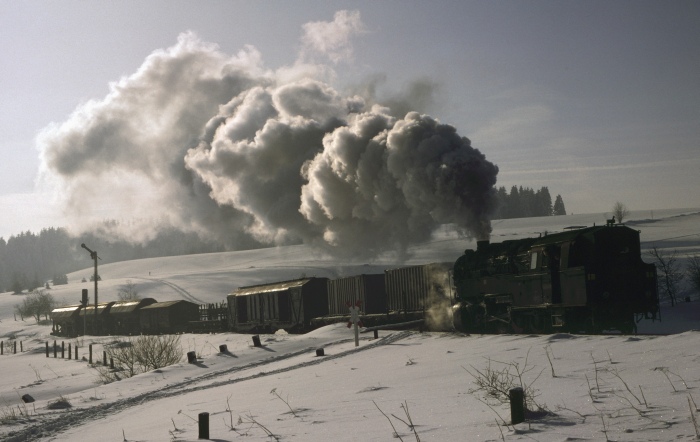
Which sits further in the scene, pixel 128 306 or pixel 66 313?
pixel 66 313

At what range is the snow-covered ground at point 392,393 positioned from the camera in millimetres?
7262

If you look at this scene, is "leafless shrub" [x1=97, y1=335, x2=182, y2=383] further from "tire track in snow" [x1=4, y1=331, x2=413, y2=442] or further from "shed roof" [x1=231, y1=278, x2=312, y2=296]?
"shed roof" [x1=231, y1=278, x2=312, y2=296]

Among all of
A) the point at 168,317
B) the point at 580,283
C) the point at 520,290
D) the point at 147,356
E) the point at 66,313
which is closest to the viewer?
the point at 580,283

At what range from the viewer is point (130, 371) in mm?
23281

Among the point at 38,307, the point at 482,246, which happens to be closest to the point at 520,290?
the point at 482,246

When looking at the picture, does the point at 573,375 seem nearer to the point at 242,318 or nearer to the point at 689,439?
the point at 689,439

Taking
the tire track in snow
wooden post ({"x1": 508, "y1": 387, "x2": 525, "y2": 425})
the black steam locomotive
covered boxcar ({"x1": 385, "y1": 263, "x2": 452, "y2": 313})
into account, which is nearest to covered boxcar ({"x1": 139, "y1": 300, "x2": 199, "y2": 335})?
covered boxcar ({"x1": 385, "y1": 263, "x2": 452, "y2": 313})

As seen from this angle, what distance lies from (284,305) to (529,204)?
13567 centimetres

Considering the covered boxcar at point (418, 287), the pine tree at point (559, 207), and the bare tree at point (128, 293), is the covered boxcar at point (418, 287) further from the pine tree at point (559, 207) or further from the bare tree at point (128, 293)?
the pine tree at point (559, 207)

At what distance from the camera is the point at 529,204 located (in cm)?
16288

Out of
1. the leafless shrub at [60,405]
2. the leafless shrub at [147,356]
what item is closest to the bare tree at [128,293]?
the leafless shrub at [147,356]

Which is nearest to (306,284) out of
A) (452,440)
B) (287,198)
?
(287,198)

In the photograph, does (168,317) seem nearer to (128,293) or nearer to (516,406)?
(516,406)

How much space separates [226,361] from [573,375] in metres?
13.6
